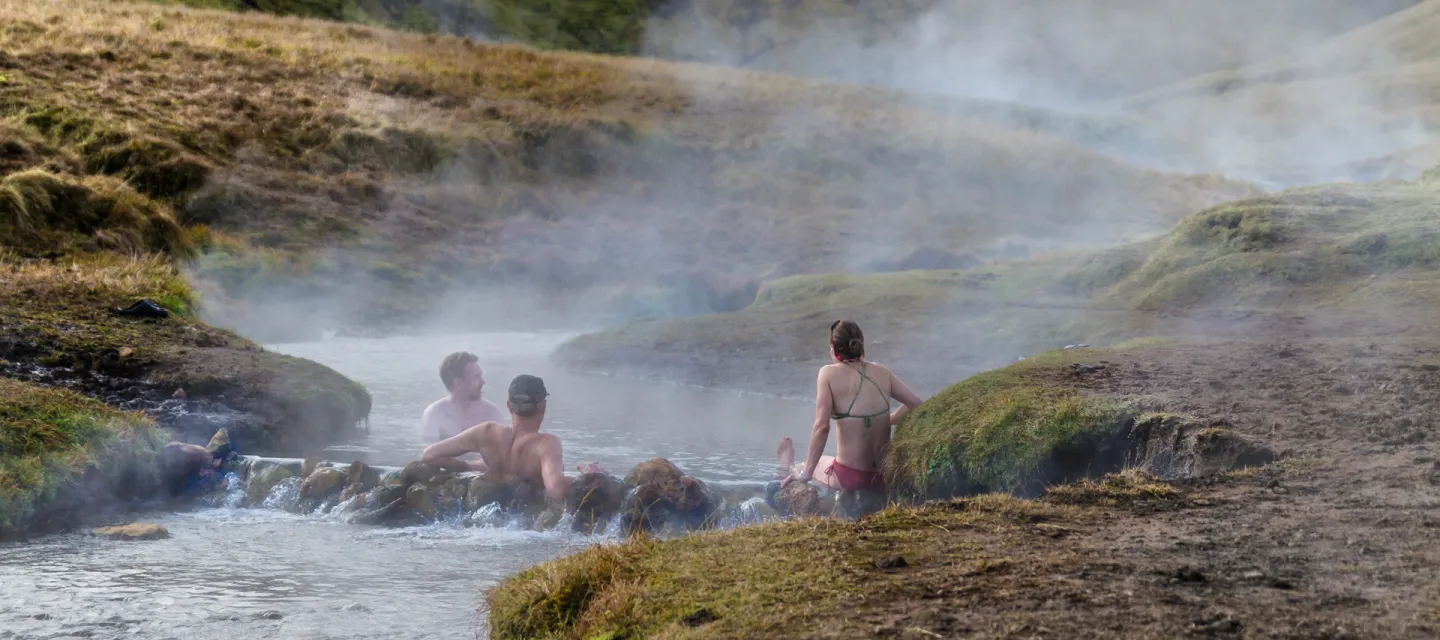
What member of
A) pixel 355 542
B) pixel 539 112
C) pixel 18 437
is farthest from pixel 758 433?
pixel 539 112

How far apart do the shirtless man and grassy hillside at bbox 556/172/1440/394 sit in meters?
4.54

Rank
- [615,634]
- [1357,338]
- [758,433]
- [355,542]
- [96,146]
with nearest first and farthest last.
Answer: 1. [615,634]
2. [355,542]
3. [1357,338]
4. [758,433]
5. [96,146]

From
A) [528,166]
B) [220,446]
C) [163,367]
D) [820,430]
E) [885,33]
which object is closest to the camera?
[820,430]

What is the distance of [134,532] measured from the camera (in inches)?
226

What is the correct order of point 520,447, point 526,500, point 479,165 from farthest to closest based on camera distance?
point 479,165
point 520,447
point 526,500

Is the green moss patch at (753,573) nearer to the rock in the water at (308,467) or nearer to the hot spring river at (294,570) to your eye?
the hot spring river at (294,570)

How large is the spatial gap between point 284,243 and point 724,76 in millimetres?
20184

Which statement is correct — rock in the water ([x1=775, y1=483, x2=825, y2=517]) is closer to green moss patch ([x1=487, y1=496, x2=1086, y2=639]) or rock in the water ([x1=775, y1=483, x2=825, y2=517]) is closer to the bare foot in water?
the bare foot in water

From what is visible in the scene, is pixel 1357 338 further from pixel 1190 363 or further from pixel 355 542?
pixel 355 542

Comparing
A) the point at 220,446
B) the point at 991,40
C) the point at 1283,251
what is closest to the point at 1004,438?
the point at 220,446

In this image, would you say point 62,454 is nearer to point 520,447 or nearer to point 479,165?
point 520,447

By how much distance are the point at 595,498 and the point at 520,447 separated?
621mm

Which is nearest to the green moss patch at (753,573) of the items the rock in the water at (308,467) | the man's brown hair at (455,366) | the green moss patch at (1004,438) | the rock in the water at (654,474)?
the green moss patch at (1004,438)

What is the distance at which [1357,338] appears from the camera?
7.34m
